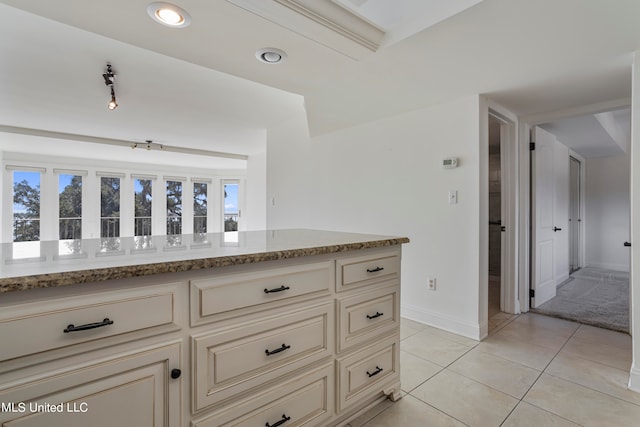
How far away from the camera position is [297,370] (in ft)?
4.20

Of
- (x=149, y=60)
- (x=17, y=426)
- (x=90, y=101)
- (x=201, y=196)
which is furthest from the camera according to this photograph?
(x=201, y=196)

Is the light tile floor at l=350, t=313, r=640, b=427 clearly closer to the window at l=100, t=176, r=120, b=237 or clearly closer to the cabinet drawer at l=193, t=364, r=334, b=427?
the cabinet drawer at l=193, t=364, r=334, b=427

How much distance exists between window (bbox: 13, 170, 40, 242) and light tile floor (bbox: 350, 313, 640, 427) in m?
7.53

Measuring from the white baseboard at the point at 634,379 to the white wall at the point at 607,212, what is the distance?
16.4 ft

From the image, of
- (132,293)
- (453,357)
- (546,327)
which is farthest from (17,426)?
(546,327)

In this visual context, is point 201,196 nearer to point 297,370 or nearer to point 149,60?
point 149,60

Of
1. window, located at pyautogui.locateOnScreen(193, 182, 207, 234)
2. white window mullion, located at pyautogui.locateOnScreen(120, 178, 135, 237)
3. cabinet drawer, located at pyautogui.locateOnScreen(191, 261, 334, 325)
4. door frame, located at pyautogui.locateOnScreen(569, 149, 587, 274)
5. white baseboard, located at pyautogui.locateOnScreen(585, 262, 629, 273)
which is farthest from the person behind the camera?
window, located at pyautogui.locateOnScreen(193, 182, 207, 234)

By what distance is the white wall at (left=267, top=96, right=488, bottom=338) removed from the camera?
8.57 ft

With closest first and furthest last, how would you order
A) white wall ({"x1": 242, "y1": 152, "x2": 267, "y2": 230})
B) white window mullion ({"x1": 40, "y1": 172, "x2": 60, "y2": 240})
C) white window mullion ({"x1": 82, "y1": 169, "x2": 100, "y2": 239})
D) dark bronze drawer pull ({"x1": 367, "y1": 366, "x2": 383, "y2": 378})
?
dark bronze drawer pull ({"x1": 367, "y1": 366, "x2": 383, "y2": 378}), white window mullion ({"x1": 40, "y1": 172, "x2": 60, "y2": 240}), white wall ({"x1": 242, "y1": 152, "x2": 267, "y2": 230}), white window mullion ({"x1": 82, "y1": 169, "x2": 100, "y2": 239})

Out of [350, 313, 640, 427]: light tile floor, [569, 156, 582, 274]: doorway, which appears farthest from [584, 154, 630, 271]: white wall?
[350, 313, 640, 427]: light tile floor

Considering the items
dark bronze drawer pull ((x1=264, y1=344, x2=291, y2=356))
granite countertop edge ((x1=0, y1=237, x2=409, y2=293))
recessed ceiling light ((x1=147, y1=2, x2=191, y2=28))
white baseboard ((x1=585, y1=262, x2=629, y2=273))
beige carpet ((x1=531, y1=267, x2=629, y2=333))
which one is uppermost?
recessed ceiling light ((x1=147, y1=2, x2=191, y2=28))

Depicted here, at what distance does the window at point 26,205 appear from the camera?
6051mm

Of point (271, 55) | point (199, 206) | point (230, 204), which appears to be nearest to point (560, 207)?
point (271, 55)

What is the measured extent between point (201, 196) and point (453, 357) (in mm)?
7646
